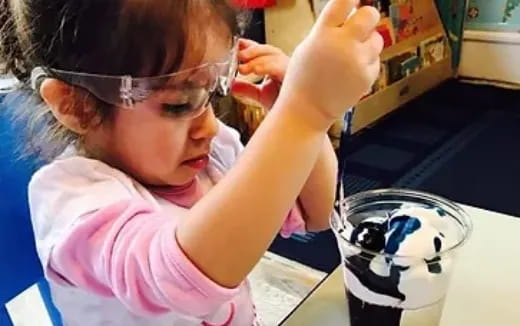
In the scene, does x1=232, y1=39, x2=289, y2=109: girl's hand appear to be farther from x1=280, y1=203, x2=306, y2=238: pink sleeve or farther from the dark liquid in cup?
the dark liquid in cup

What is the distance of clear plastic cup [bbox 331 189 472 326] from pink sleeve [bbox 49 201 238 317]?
10cm

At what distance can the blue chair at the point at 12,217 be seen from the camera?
69 cm

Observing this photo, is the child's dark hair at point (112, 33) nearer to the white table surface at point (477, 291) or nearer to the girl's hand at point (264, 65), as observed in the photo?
the girl's hand at point (264, 65)

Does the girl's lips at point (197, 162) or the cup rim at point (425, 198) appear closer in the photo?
the cup rim at point (425, 198)

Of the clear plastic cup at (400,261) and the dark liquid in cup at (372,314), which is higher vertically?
the clear plastic cup at (400,261)

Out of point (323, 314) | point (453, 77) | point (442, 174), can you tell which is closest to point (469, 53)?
point (453, 77)

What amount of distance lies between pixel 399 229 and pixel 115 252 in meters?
0.21

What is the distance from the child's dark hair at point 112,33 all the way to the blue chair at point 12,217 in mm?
106

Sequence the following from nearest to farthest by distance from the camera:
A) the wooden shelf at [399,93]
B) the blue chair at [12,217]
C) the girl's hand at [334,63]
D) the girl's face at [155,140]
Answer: the girl's hand at [334,63]
the girl's face at [155,140]
the blue chair at [12,217]
the wooden shelf at [399,93]

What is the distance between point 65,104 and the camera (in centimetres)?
60

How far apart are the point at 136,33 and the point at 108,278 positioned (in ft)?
0.61

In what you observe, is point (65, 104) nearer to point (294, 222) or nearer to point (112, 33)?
point (112, 33)

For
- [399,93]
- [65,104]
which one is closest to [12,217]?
[65,104]

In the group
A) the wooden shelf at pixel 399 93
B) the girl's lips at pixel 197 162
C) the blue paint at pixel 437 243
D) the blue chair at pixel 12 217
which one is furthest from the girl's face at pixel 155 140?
the wooden shelf at pixel 399 93
